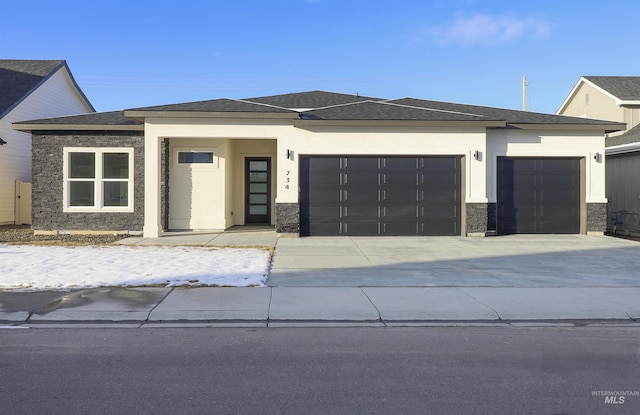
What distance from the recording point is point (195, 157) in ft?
58.4

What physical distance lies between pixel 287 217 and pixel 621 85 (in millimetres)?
21123

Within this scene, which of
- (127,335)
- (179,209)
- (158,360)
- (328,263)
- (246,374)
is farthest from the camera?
(179,209)

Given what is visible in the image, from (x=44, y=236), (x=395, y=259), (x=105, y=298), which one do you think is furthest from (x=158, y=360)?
(x=44, y=236)

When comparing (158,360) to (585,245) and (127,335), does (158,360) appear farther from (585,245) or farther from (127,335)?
(585,245)

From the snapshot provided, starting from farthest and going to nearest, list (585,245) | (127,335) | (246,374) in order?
1. (585,245)
2. (127,335)
3. (246,374)

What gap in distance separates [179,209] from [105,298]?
9.93m

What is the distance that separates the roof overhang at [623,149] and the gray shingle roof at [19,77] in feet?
77.1

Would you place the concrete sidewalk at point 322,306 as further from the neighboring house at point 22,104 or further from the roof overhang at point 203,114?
the neighboring house at point 22,104

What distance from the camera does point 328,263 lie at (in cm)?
1131

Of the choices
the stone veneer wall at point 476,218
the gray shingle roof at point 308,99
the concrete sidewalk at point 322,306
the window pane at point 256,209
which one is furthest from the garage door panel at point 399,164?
the concrete sidewalk at point 322,306

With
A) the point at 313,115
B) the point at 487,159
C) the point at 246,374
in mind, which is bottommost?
the point at 246,374

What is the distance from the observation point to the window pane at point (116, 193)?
16.8 metres

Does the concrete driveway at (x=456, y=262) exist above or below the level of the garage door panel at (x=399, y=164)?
below

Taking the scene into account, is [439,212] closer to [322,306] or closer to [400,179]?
[400,179]
